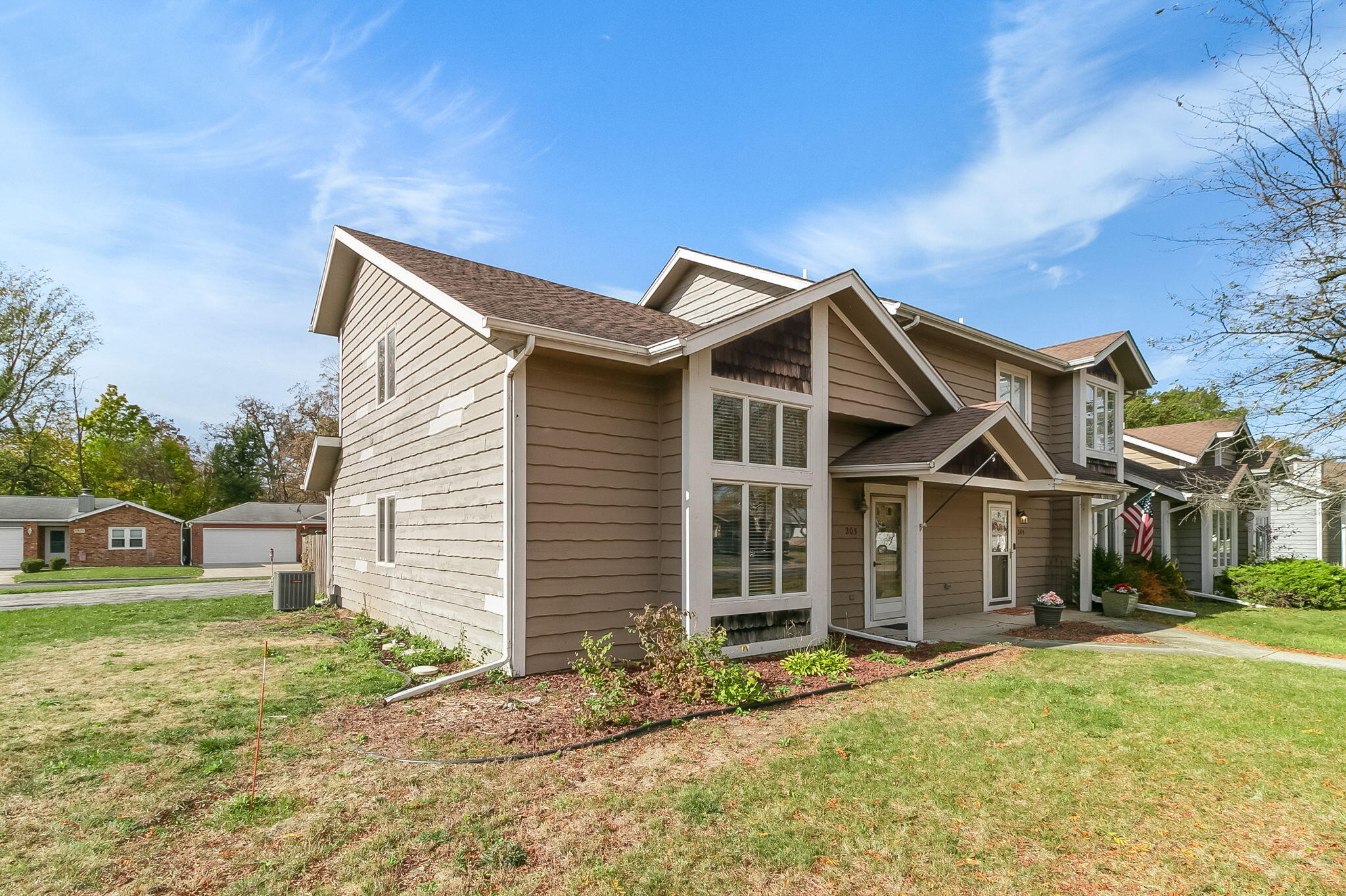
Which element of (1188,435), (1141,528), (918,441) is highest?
(1188,435)

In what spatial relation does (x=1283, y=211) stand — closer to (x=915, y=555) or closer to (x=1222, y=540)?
(x=915, y=555)

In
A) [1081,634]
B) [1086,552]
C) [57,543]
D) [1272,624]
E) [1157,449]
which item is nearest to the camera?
[1081,634]

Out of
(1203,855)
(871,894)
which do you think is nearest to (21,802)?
(871,894)

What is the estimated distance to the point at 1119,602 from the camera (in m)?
12.5

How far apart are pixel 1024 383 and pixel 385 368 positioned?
1276cm

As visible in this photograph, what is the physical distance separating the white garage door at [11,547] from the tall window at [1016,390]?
1686 inches

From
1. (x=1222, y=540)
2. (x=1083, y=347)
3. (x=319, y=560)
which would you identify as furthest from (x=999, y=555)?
(x=319, y=560)

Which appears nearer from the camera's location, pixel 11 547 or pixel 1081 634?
pixel 1081 634

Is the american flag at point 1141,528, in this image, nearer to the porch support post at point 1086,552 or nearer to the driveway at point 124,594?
the porch support post at point 1086,552

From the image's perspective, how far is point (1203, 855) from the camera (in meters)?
3.64

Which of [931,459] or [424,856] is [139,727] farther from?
[931,459]

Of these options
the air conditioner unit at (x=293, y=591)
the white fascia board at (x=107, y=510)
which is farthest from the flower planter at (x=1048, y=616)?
the white fascia board at (x=107, y=510)

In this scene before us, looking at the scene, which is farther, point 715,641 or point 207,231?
point 207,231

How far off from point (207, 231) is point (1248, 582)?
23.4m
